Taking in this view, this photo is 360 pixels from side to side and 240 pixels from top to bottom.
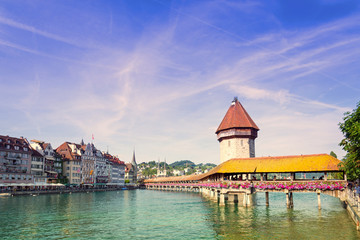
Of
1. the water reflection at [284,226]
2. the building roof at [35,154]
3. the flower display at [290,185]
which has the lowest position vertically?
the water reflection at [284,226]

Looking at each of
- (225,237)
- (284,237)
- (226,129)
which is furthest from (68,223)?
(226,129)

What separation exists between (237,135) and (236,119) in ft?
12.0

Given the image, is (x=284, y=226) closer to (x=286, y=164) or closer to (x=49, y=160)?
(x=286, y=164)

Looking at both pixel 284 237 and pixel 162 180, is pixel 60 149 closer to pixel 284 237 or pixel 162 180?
pixel 162 180

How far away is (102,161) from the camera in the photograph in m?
129

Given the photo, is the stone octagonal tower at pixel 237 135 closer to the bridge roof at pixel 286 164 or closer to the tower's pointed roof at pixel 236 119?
the tower's pointed roof at pixel 236 119

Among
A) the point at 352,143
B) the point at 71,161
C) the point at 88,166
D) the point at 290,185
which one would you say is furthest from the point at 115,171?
the point at 352,143

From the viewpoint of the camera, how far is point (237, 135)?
65125 mm

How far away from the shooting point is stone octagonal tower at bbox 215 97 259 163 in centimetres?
6444

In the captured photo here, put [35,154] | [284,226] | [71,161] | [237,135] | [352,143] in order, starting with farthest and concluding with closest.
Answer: [71,161] < [35,154] < [237,135] < [352,143] < [284,226]

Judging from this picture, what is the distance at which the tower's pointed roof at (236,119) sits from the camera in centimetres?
6594

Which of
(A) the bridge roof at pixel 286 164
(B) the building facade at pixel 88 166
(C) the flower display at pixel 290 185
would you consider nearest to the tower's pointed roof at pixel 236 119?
(A) the bridge roof at pixel 286 164

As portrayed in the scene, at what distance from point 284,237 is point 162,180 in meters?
104

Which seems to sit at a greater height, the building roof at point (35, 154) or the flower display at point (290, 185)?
the building roof at point (35, 154)
